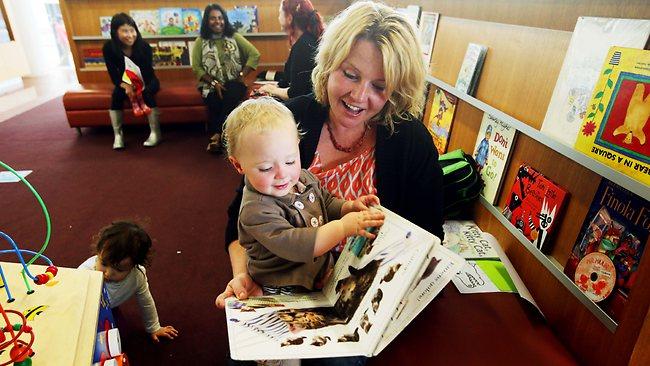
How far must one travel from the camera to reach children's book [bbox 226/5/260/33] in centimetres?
461

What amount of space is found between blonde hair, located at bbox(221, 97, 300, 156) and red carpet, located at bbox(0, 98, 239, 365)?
112 cm

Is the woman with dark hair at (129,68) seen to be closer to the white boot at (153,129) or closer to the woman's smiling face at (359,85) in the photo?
the white boot at (153,129)

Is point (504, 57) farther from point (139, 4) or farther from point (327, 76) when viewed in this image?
point (139, 4)

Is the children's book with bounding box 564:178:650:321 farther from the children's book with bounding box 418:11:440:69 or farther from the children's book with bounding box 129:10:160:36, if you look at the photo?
the children's book with bounding box 129:10:160:36

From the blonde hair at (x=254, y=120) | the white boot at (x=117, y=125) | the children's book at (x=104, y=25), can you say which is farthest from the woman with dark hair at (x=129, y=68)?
the blonde hair at (x=254, y=120)

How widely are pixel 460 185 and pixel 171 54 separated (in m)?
4.11

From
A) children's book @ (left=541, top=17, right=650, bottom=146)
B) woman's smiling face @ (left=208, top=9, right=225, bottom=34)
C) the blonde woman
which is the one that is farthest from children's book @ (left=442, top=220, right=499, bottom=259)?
woman's smiling face @ (left=208, top=9, right=225, bottom=34)

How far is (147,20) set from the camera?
4.43 metres

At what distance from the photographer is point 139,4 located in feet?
14.4

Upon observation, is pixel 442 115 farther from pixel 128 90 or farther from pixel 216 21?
pixel 128 90

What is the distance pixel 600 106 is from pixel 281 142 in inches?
32.7

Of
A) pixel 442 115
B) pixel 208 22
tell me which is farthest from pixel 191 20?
pixel 442 115

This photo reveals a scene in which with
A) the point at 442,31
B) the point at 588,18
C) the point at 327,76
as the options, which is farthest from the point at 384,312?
the point at 442,31

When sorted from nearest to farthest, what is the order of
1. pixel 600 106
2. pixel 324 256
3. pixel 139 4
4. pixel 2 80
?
1. pixel 600 106
2. pixel 324 256
3. pixel 139 4
4. pixel 2 80
